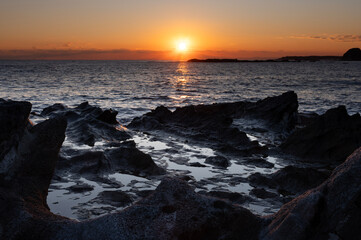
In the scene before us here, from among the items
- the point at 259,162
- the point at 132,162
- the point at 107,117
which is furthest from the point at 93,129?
the point at 259,162

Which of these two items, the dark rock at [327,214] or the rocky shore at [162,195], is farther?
the rocky shore at [162,195]

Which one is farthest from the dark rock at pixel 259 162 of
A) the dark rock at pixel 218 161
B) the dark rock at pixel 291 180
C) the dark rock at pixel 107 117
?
the dark rock at pixel 107 117

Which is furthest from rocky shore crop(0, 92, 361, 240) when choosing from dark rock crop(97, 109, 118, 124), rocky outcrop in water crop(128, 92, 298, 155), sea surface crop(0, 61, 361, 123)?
sea surface crop(0, 61, 361, 123)

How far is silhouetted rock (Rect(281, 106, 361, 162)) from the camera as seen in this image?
8555mm

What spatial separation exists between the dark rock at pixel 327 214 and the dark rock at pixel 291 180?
10.3 ft

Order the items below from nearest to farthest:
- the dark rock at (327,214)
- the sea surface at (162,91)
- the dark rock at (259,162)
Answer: the dark rock at (327,214) < the dark rock at (259,162) < the sea surface at (162,91)

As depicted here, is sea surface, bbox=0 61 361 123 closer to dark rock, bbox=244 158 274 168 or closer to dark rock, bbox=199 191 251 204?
dark rock, bbox=244 158 274 168

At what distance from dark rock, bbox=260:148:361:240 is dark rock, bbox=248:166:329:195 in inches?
124

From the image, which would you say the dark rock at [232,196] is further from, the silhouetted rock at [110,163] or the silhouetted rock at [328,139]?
the silhouetted rock at [328,139]

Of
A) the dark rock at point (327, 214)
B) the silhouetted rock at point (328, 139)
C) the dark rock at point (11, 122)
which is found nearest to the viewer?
the dark rock at point (327, 214)

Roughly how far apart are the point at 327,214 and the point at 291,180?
3568mm

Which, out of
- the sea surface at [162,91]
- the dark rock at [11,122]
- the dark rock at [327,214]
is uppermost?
the dark rock at [11,122]

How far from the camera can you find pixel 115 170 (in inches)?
265

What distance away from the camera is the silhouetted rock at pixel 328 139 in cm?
855
